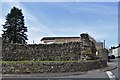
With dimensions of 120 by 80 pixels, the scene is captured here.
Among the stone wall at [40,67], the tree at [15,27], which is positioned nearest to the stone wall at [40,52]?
the stone wall at [40,67]

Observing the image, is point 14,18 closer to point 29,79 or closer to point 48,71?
point 48,71

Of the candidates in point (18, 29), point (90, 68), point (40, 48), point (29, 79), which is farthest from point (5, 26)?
point (29, 79)

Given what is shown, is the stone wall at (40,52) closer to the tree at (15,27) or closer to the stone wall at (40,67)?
the stone wall at (40,67)

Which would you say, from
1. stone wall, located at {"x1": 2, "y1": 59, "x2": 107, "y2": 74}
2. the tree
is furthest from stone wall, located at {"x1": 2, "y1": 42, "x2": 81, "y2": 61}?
the tree

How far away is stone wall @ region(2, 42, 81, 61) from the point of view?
94.9ft

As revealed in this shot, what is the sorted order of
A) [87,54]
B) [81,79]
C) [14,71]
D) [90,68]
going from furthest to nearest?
[87,54] < [90,68] < [14,71] < [81,79]

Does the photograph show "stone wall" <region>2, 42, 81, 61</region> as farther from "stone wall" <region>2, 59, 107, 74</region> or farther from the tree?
the tree

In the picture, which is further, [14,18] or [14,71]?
[14,18]

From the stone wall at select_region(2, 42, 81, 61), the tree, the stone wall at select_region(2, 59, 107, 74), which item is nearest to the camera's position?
the stone wall at select_region(2, 59, 107, 74)

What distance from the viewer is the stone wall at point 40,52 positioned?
2892cm

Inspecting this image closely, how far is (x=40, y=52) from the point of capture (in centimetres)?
2906

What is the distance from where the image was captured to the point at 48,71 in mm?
23297

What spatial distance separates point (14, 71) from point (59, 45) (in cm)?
736

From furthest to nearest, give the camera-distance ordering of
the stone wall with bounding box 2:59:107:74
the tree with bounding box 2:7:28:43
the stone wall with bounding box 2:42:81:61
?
the tree with bounding box 2:7:28:43
the stone wall with bounding box 2:42:81:61
the stone wall with bounding box 2:59:107:74
